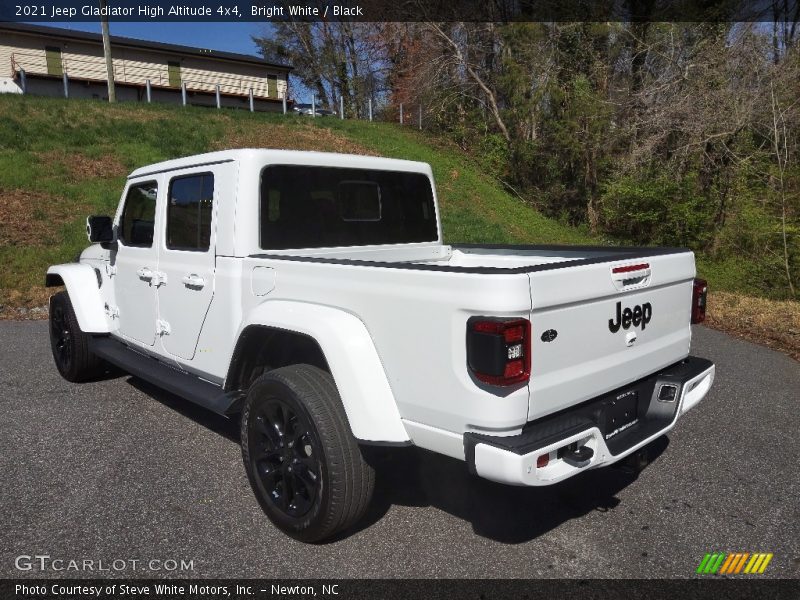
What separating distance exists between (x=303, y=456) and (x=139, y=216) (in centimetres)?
256

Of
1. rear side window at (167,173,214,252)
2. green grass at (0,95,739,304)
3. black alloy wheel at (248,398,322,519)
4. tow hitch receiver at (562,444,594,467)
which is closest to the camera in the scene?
tow hitch receiver at (562,444,594,467)

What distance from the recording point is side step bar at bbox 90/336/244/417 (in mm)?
3443

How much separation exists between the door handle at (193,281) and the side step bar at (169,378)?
0.61 meters

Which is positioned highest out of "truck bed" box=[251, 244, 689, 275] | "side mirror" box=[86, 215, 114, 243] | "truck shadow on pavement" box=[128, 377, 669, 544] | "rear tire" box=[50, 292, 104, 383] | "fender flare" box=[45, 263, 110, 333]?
"side mirror" box=[86, 215, 114, 243]

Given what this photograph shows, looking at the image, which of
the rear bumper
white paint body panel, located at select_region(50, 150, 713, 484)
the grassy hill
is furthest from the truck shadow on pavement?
the grassy hill

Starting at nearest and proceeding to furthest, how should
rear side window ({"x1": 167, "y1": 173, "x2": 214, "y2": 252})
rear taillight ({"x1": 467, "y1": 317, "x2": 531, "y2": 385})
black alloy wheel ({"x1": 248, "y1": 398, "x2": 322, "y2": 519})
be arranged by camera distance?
rear taillight ({"x1": 467, "y1": 317, "x2": 531, "y2": 385}) < black alloy wheel ({"x1": 248, "y1": 398, "x2": 322, "y2": 519}) < rear side window ({"x1": 167, "y1": 173, "x2": 214, "y2": 252})

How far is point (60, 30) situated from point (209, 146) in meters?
21.0

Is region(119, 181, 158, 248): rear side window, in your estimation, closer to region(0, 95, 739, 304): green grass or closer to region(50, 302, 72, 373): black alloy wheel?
region(50, 302, 72, 373): black alloy wheel

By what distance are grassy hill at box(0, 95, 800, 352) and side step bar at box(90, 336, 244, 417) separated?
5152 millimetres

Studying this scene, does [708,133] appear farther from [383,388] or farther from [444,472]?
[383,388]

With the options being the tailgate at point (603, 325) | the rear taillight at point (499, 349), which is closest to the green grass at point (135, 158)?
the tailgate at point (603, 325)

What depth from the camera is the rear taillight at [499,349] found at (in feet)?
7.60

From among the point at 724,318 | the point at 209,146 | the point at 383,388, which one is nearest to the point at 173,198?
the point at 383,388

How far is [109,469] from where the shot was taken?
3832 millimetres
